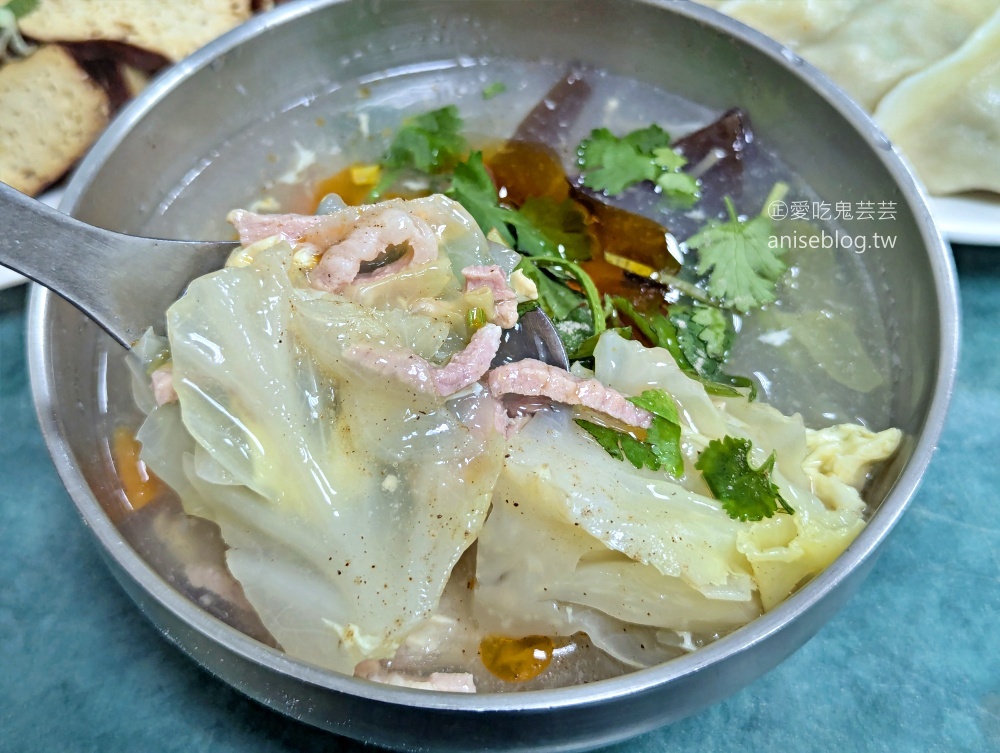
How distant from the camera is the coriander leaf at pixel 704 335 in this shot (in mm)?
1562

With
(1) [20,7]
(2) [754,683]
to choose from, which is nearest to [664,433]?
(2) [754,683]

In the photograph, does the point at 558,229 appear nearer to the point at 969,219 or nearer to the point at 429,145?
the point at 429,145

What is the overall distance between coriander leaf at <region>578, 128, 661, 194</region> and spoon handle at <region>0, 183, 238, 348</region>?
84 centimetres

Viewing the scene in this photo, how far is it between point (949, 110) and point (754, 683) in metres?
1.60

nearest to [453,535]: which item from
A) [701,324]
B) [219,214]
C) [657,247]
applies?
[701,324]

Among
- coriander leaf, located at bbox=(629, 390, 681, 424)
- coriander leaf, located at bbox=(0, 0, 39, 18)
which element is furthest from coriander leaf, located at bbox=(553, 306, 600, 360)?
coriander leaf, located at bbox=(0, 0, 39, 18)

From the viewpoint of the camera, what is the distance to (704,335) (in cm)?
159

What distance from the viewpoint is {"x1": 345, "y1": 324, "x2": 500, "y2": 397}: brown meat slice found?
1.15 metres

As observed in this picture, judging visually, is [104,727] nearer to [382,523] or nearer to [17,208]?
[382,523]

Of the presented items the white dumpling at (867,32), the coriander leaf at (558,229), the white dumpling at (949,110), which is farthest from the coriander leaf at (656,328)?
the white dumpling at (867,32)

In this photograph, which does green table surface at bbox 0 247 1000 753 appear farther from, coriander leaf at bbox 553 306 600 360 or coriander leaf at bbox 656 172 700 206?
coriander leaf at bbox 656 172 700 206

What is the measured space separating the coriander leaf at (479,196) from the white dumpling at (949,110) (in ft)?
3.69

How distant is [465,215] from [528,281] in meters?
0.17

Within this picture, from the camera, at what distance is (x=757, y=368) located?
5.26ft
